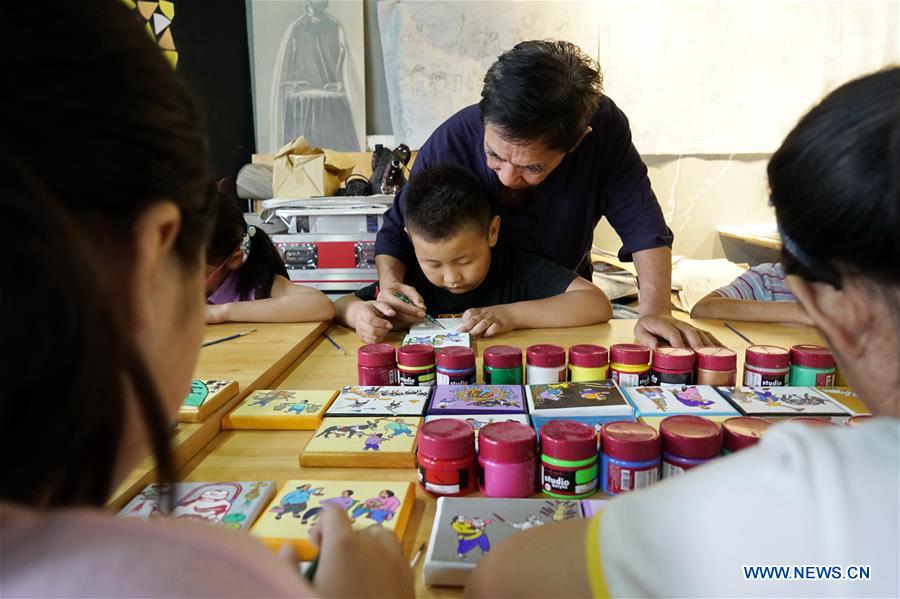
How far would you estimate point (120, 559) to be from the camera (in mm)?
249

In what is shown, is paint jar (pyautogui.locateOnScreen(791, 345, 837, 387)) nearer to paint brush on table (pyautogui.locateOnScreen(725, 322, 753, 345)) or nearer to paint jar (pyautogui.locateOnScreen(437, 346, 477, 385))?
paint brush on table (pyautogui.locateOnScreen(725, 322, 753, 345))

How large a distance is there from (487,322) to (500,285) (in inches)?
13.0

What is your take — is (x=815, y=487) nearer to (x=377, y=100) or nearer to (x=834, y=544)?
(x=834, y=544)

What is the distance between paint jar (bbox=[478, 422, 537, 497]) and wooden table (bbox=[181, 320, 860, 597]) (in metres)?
0.07

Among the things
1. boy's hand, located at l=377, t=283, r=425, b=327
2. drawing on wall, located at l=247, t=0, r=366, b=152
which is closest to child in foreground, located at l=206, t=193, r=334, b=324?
boy's hand, located at l=377, t=283, r=425, b=327

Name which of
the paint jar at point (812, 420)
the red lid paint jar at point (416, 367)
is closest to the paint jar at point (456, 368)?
the red lid paint jar at point (416, 367)

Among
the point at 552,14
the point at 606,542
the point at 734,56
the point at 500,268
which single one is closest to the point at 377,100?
the point at 552,14

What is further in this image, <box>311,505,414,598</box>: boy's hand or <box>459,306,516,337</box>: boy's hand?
<box>459,306,516,337</box>: boy's hand

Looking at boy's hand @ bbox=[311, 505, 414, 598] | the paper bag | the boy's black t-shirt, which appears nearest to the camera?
boy's hand @ bbox=[311, 505, 414, 598]

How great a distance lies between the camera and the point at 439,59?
3.25m

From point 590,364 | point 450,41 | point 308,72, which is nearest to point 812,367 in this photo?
point 590,364

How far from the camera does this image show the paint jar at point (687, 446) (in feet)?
2.14

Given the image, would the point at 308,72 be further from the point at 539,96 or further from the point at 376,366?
the point at 376,366

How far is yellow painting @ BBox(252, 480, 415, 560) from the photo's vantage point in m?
0.57
